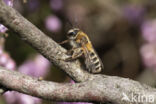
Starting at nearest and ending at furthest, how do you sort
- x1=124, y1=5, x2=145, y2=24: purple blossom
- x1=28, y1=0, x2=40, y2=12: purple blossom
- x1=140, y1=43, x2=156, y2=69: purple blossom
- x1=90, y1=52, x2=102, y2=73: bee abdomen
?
1. x1=90, y1=52, x2=102, y2=73: bee abdomen
2. x1=28, y1=0, x2=40, y2=12: purple blossom
3. x1=140, y1=43, x2=156, y2=69: purple blossom
4. x1=124, y1=5, x2=145, y2=24: purple blossom

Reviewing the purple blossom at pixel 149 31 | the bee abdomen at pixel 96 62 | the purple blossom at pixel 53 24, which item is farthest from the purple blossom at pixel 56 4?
the bee abdomen at pixel 96 62

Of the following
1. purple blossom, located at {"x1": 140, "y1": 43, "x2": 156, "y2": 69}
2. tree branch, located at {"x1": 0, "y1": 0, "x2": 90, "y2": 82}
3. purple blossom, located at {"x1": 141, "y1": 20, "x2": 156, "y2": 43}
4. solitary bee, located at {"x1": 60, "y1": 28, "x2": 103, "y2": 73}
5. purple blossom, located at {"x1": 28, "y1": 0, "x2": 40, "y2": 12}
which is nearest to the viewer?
tree branch, located at {"x1": 0, "y1": 0, "x2": 90, "y2": 82}

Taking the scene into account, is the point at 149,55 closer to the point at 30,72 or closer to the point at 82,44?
the point at 30,72

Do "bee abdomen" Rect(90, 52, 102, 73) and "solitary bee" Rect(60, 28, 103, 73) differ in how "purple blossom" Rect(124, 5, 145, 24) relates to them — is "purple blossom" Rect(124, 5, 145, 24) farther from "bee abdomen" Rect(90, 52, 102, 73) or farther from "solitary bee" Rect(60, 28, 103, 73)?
"bee abdomen" Rect(90, 52, 102, 73)

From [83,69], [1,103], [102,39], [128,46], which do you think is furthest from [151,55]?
[83,69]

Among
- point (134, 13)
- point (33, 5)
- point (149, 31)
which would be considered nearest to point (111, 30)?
point (134, 13)

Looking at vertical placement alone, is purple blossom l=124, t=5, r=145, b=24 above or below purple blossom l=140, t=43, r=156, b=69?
above

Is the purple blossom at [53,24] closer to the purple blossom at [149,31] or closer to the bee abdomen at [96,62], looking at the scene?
the purple blossom at [149,31]

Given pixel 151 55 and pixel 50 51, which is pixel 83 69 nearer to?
pixel 50 51

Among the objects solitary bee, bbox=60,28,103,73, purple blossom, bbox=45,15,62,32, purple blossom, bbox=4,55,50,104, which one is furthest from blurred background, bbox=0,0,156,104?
solitary bee, bbox=60,28,103,73
